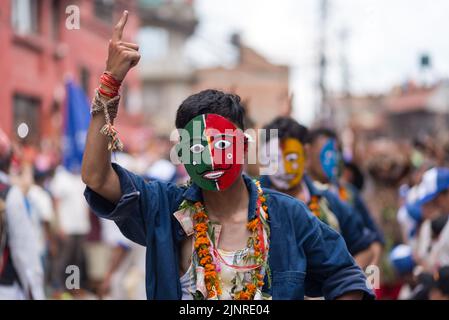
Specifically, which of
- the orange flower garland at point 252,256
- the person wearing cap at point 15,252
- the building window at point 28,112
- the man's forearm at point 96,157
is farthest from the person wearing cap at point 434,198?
the building window at point 28,112

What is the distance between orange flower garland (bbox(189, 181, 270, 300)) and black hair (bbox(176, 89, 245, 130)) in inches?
14.3

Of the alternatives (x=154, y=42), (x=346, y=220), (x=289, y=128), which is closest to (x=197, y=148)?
(x=289, y=128)

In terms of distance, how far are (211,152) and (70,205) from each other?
8.81 m

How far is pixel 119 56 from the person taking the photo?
3.12 m

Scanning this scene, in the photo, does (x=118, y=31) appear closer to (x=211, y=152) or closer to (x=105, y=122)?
(x=105, y=122)

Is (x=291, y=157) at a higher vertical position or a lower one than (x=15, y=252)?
higher

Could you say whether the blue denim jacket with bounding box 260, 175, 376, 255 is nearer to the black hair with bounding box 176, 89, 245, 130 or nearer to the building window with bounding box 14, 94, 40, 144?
the black hair with bounding box 176, 89, 245, 130

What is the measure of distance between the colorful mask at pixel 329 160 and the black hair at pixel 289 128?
107 centimetres

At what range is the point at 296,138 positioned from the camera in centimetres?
525

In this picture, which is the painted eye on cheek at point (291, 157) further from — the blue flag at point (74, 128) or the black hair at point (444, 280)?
the blue flag at point (74, 128)

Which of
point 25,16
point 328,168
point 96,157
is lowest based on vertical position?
point 96,157
